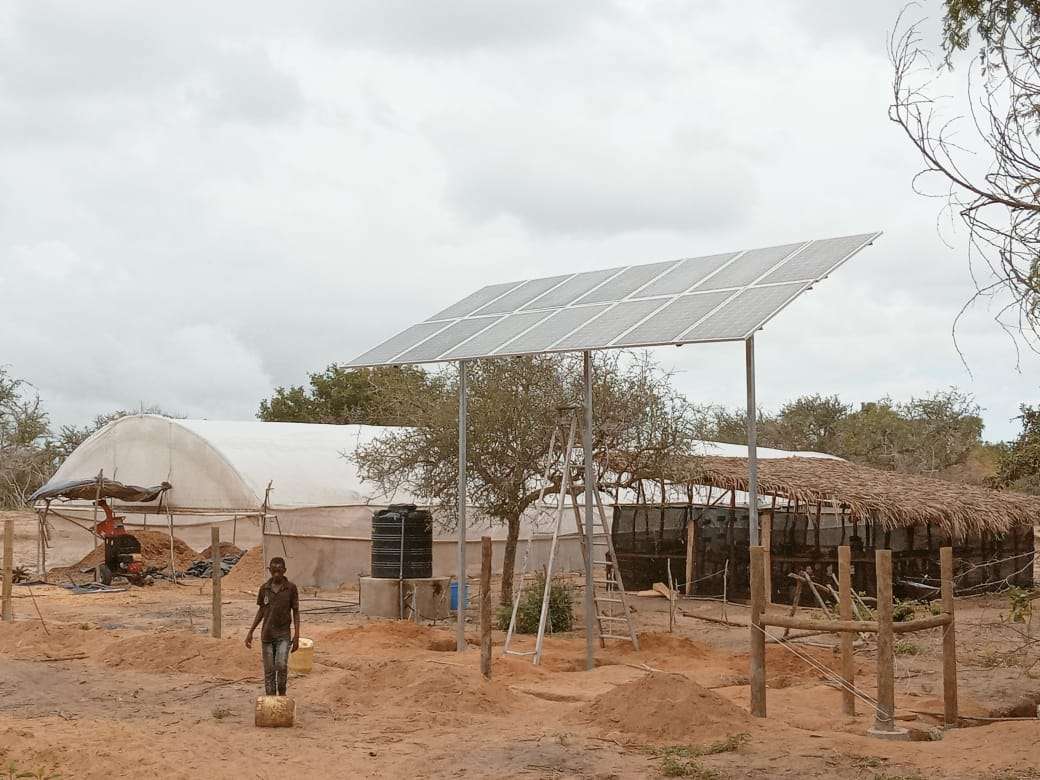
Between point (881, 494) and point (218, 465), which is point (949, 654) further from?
point (218, 465)

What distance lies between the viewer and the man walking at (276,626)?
1098 cm

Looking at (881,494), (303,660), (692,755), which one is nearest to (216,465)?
(881,494)

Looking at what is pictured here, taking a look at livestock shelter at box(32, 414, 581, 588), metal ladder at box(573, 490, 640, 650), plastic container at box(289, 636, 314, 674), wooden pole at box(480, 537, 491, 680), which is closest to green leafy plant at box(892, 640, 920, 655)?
metal ladder at box(573, 490, 640, 650)

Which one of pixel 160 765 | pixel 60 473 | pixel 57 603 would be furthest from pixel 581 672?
pixel 60 473

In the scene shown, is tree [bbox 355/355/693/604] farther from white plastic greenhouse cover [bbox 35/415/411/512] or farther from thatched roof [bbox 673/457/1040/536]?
white plastic greenhouse cover [bbox 35/415/411/512]

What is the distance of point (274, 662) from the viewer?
11016 mm

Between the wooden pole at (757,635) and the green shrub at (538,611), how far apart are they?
21.7 ft

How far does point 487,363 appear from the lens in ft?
63.9

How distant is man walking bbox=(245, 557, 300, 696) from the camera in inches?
432

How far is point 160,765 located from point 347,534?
18080 millimetres

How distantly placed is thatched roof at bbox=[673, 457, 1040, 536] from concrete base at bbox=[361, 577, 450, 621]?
445 centimetres

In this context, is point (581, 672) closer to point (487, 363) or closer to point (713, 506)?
point (487, 363)

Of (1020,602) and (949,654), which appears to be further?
(949,654)

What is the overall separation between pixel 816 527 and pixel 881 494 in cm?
141
